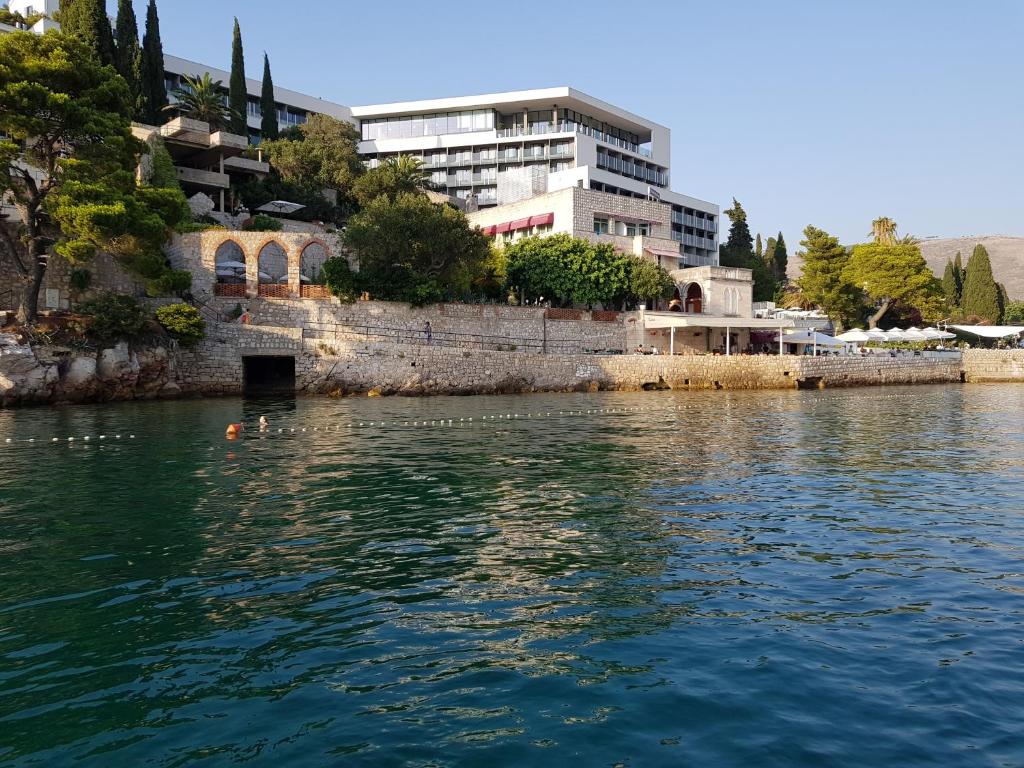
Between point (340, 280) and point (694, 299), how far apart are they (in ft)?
93.6

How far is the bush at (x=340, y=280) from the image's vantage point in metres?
41.1

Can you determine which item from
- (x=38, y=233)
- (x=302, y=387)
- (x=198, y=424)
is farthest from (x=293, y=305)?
(x=198, y=424)

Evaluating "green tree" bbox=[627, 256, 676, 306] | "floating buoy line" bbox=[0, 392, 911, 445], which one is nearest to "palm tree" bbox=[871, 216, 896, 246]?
"green tree" bbox=[627, 256, 676, 306]

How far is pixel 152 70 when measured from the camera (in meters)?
56.4

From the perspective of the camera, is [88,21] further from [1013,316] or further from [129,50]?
[1013,316]

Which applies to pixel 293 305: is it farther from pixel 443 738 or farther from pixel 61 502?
pixel 443 738

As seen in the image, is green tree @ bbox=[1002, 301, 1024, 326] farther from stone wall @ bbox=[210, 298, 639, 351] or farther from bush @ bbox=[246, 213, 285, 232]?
bush @ bbox=[246, 213, 285, 232]

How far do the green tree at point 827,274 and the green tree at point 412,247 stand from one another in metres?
36.3

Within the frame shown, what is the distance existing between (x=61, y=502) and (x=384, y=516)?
5.90m

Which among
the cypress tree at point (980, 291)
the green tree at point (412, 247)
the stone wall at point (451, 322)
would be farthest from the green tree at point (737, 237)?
the green tree at point (412, 247)

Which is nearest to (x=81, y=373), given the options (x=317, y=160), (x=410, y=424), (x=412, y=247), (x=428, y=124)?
(x=410, y=424)

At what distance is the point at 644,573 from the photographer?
9234 millimetres

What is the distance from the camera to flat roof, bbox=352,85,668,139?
260 feet

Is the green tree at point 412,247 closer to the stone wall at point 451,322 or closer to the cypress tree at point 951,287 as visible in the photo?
the stone wall at point 451,322
